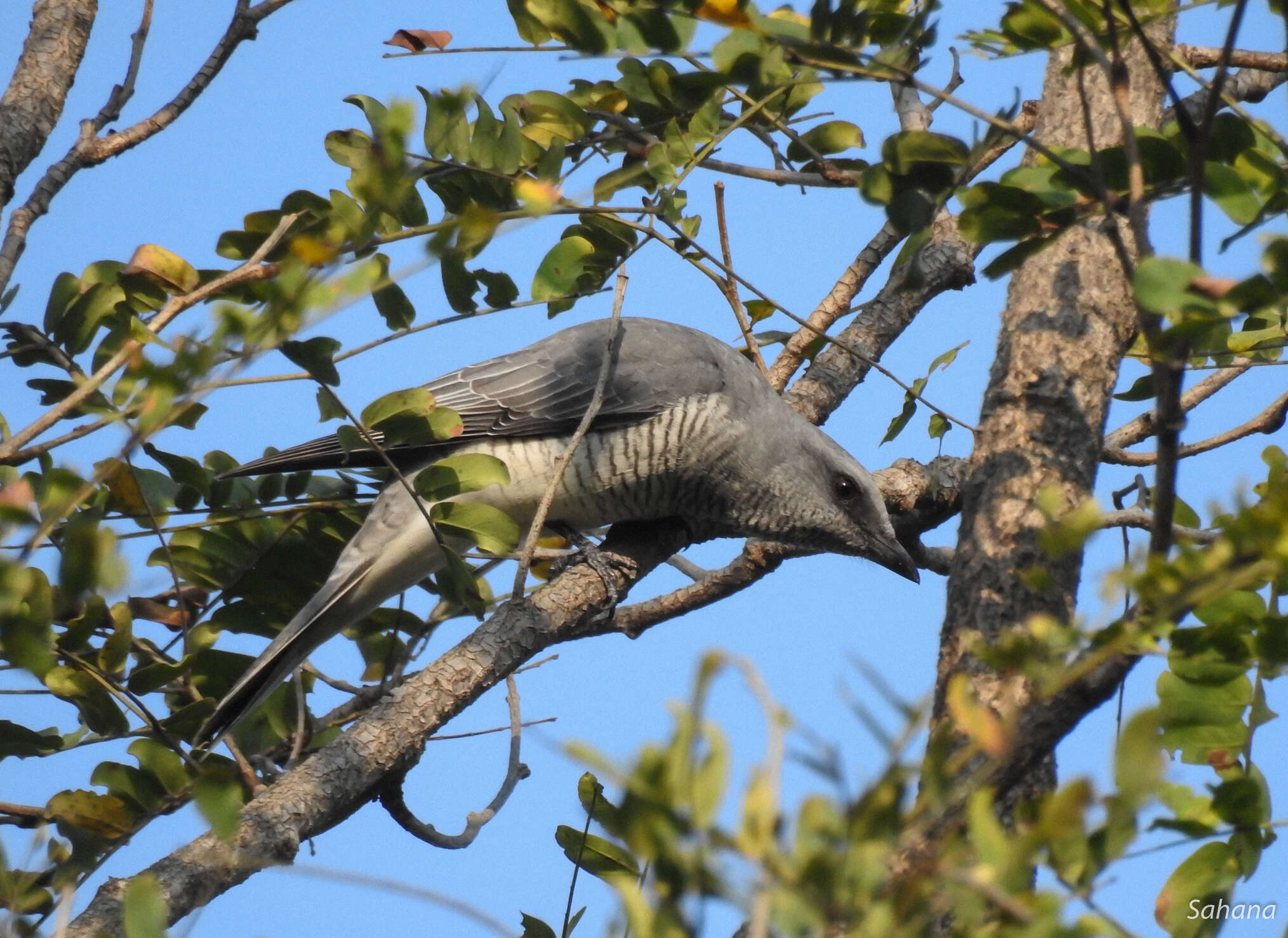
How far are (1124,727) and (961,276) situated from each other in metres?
3.40

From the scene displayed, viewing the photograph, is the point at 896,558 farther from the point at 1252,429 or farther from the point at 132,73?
the point at 132,73

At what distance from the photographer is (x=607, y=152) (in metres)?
3.25

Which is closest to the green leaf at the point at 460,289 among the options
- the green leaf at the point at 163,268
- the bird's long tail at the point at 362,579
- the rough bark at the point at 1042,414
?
the green leaf at the point at 163,268

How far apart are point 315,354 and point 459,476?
2.37 feet

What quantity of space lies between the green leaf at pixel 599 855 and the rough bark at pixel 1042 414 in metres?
0.94

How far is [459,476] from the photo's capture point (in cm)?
297

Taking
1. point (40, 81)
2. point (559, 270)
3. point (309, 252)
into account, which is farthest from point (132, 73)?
point (309, 252)

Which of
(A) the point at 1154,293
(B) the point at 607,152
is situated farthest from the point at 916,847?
(B) the point at 607,152

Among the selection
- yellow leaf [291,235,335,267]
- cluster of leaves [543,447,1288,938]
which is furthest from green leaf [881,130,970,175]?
yellow leaf [291,235,335,267]

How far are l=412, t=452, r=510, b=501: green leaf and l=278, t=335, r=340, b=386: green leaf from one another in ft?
1.84

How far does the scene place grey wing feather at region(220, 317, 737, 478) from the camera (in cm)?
438

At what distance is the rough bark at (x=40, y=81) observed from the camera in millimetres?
2961

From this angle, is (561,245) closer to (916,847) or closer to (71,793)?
(71,793)

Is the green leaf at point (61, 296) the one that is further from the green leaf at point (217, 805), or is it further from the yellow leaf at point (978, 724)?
the yellow leaf at point (978, 724)
